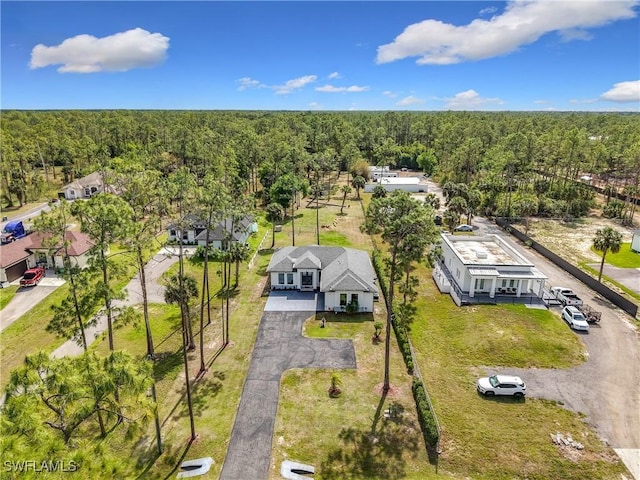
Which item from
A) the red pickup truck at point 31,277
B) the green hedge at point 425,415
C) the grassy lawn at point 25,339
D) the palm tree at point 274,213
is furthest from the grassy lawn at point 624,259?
the red pickup truck at point 31,277

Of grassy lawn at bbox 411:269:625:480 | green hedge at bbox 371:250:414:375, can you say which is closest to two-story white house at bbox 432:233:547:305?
grassy lawn at bbox 411:269:625:480

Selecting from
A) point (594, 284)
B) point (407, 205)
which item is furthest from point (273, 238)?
point (594, 284)

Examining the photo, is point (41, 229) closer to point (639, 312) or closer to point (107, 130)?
point (639, 312)

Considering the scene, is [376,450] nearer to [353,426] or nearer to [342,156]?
[353,426]

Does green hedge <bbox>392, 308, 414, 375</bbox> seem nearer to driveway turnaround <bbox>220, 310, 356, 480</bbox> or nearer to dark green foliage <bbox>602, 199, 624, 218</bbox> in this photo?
driveway turnaround <bbox>220, 310, 356, 480</bbox>

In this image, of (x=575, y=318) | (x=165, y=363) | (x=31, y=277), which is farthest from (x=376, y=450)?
(x=31, y=277)

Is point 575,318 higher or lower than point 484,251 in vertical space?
lower

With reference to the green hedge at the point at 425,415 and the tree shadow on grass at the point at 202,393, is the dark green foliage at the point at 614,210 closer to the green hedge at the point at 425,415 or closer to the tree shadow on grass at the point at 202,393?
the green hedge at the point at 425,415

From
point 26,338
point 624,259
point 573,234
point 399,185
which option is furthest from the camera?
point 399,185
